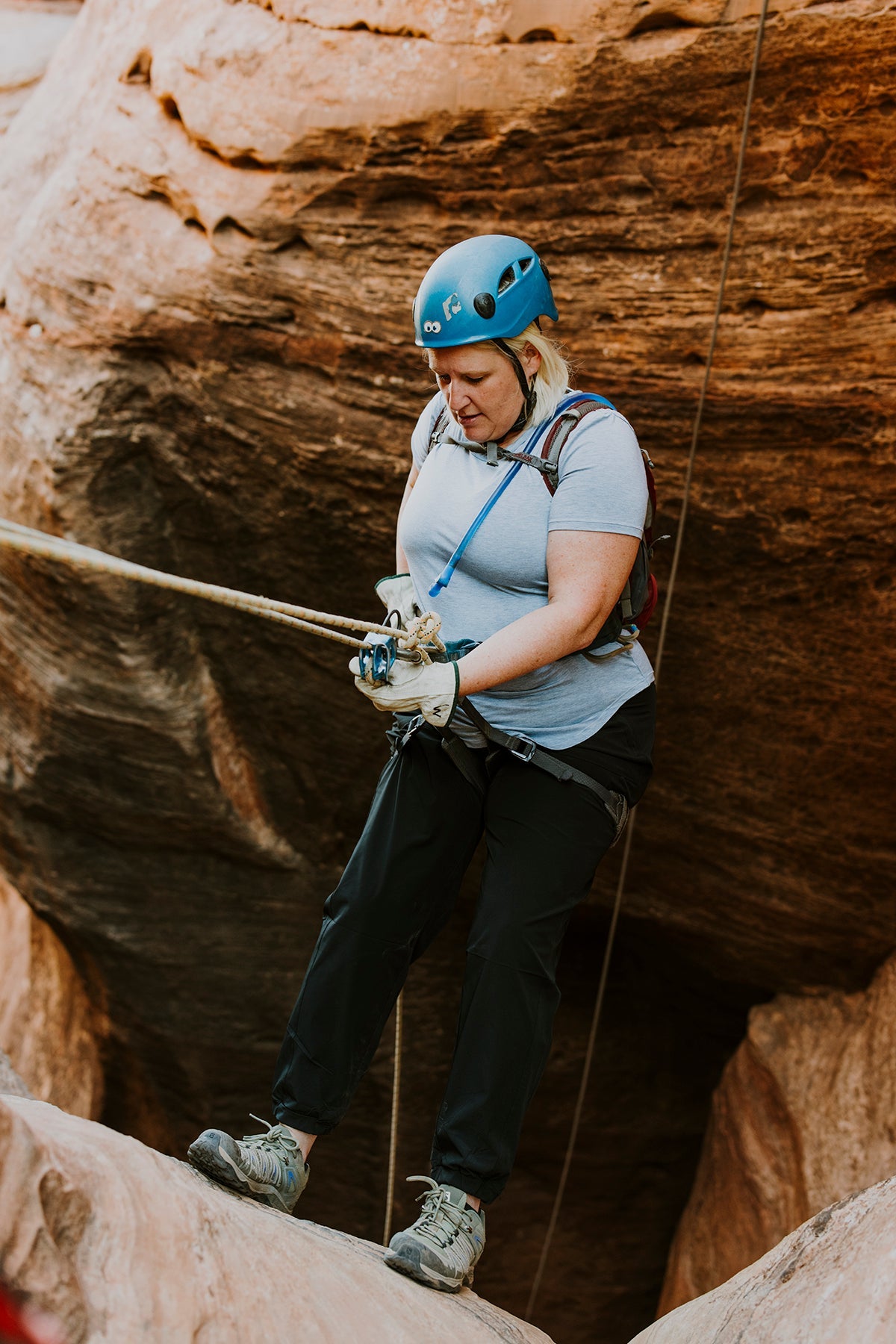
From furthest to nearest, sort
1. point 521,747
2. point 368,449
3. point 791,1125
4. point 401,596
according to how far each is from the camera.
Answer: point 791,1125 → point 368,449 → point 401,596 → point 521,747

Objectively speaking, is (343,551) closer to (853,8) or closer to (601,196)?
(601,196)

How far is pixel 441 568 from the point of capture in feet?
9.56

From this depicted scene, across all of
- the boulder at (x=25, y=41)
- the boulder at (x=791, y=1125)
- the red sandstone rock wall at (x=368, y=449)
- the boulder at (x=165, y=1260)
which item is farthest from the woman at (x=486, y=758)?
the boulder at (x=25, y=41)

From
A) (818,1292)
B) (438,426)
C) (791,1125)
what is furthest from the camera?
(791,1125)

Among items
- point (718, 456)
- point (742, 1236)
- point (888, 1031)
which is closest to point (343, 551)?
point (718, 456)

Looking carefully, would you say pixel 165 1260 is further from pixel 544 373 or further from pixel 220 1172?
pixel 544 373

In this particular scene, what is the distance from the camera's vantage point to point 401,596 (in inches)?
118

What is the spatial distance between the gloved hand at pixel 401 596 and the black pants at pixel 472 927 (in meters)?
0.31

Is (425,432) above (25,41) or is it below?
below

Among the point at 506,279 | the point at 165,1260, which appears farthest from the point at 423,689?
the point at 165,1260

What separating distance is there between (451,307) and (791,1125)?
4.24 metres

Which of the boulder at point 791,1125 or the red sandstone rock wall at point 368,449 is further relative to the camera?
the boulder at point 791,1125

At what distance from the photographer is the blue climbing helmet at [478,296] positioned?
2758mm

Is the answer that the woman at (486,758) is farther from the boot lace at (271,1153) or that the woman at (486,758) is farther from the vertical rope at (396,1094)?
the vertical rope at (396,1094)
